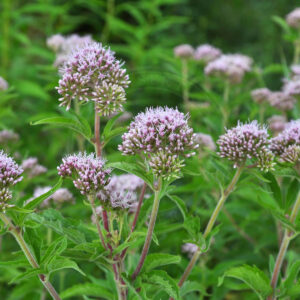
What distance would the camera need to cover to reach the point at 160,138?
1442 mm

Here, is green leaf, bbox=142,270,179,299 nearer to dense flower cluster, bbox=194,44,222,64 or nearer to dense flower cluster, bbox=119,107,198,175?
dense flower cluster, bbox=119,107,198,175

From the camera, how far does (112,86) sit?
148cm

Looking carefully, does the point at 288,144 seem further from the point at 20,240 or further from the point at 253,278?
the point at 20,240

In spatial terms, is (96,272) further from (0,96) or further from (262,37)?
(262,37)

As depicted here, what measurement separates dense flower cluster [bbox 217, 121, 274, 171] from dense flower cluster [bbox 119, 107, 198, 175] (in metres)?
0.18

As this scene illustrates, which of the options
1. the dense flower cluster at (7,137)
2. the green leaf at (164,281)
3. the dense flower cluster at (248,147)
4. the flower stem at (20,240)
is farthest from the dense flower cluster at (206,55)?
the flower stem at (20,240)

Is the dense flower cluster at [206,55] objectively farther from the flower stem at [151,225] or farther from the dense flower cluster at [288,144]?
the flower stem at [151,225]

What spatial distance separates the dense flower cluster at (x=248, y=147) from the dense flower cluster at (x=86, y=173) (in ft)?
1.47

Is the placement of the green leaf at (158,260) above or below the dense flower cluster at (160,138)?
below

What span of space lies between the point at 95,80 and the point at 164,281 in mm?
717

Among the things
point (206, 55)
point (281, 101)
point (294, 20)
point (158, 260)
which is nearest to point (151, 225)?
point (158, 260)

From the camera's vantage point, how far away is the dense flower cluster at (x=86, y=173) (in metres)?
1.43

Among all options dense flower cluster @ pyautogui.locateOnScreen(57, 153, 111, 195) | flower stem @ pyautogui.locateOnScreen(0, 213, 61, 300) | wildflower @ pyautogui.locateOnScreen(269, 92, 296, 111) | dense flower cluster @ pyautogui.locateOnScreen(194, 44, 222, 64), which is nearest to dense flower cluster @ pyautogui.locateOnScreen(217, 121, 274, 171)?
dense flower cluster @ pyautogui.locateOnScreen(57, 153, 111, 195)

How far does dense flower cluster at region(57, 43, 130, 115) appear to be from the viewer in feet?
4.86
